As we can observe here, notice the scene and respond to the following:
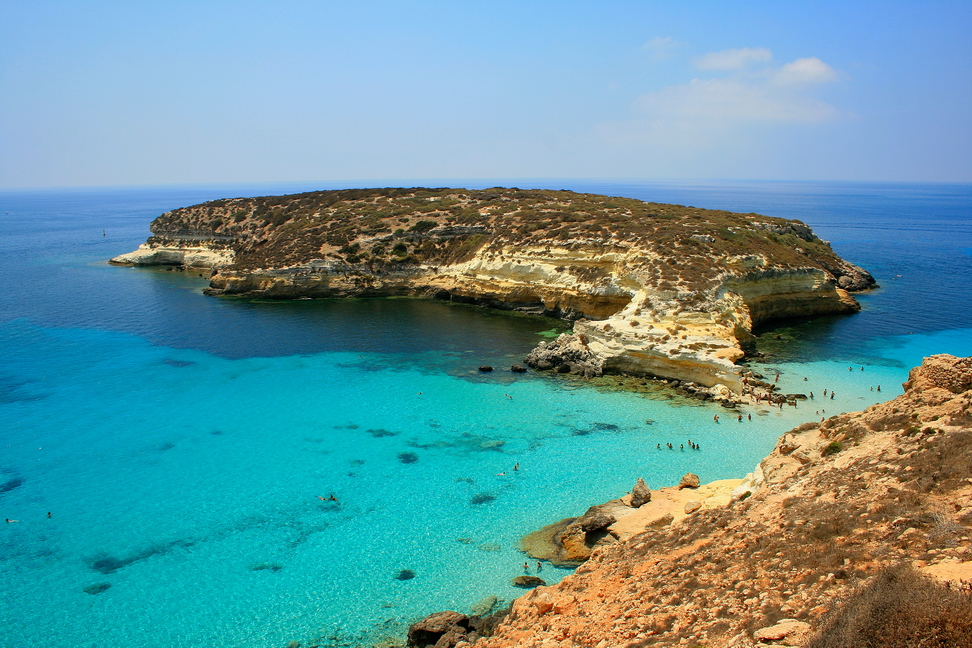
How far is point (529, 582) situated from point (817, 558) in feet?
33.2

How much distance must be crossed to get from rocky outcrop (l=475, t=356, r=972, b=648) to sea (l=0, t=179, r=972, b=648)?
5.30m

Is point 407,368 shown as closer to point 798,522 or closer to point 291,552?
point 291,552

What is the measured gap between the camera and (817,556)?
12250 mm

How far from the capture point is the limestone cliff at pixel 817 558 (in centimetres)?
899

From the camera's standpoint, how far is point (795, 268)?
178 ft

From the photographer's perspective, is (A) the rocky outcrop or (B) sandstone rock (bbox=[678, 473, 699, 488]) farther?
(B) sandstone rock (bbox=[678, 473, 699, 488])

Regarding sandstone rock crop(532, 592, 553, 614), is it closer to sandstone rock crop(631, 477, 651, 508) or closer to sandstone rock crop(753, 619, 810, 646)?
sandstone rock crop(753, 619, 810, 646)

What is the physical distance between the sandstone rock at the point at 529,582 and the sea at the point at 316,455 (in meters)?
0.29

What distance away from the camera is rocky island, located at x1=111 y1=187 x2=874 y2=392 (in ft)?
136

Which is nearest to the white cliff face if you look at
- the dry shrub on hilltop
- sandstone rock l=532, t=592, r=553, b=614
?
sandstone rock l=532, t=592, r=553, b=614

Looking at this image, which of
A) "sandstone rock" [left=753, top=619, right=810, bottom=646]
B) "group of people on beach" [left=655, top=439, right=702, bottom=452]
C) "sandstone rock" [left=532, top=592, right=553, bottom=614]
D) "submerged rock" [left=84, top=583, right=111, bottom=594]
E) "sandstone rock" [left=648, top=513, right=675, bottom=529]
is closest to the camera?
"sandstone rock" [left=753, top=619, right=810, bottom=646]

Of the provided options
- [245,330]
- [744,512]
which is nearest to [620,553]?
[744,512]

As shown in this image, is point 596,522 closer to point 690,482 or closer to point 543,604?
point 690,482

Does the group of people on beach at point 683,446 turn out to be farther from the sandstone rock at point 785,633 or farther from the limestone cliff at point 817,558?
the sandstone rock at point 785,633
